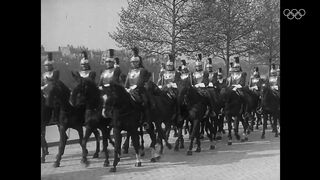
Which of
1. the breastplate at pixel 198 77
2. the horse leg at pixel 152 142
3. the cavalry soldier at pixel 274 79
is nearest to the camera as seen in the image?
the horse leg at pixel 152 142

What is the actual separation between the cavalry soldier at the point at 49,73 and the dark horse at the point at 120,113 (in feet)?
3.55

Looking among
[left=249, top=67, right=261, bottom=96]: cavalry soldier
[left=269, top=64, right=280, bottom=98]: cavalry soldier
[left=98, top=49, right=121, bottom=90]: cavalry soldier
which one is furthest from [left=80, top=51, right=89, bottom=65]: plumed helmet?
[left=249, top=67, right=261, bottom=96]: cavalry soldier

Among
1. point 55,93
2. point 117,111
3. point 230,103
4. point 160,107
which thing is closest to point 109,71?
point 117,111

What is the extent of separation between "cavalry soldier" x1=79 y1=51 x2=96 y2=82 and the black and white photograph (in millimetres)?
21

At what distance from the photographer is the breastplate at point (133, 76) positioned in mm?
9305

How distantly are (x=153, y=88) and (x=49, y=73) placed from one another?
2423 millimetres

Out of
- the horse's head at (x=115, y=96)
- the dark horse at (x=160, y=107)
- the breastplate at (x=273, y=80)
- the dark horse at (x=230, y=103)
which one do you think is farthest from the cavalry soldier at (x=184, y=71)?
the horse's head at (x=115, y=96)

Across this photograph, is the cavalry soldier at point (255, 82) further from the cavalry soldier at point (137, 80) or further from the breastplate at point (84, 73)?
the breastplate at point (84, 73)

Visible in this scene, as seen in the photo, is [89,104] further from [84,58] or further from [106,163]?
[106,163]
